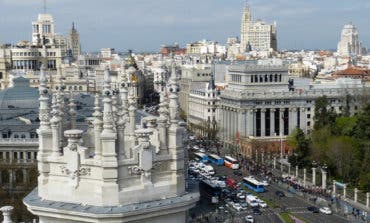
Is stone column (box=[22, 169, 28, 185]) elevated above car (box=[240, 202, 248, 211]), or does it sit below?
above

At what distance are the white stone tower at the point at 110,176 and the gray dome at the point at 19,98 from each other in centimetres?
5642

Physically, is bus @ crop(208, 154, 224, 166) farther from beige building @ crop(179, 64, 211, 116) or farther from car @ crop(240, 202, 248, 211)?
beige building @ crop(179, 64, 211, 116)

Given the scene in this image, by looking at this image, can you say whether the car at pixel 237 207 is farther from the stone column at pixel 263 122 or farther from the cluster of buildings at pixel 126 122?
the stone column at pixel 263 122

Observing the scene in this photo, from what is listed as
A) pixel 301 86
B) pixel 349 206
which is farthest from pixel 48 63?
pixel 349 206

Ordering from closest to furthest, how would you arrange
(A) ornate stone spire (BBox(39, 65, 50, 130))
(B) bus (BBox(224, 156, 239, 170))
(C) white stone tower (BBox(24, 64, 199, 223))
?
(C) white stone tower (BBox(24, 64, 199, 223)) → (A) ornate stone spire (BBox(39, 65, 50, 130)) → (B) bus (BBox(224, 156, 239, 170))

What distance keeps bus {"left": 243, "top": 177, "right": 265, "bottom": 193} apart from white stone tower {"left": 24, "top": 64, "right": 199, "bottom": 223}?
169 ft

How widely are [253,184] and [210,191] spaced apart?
18.2ft

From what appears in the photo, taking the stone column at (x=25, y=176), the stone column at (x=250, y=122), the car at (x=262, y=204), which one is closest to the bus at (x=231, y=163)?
the stone column at (x=250, y=122)

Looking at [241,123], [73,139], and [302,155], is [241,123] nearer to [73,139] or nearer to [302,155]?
[302,155]

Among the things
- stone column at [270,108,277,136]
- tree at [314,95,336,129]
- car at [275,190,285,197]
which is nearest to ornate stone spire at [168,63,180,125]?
car at [275,190,285,197]

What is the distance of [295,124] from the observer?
9019 cm

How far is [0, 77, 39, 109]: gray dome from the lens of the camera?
65812 millimetres

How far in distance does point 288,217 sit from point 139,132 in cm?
4277

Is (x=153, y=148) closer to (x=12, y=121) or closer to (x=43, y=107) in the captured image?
(x=43, y=107)
